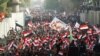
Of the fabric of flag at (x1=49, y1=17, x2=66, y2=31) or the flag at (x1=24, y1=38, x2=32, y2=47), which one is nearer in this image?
the flag at (x1=24, y1=38, x2=32, y2=47)

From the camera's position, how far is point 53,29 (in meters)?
27.8

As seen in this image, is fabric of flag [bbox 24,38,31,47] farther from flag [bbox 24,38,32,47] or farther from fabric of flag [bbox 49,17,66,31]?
fabric of flag [bbox 49,17,66,31]

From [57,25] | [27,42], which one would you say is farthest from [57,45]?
[57,25]

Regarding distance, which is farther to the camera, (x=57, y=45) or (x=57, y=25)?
(x=57, y=25)

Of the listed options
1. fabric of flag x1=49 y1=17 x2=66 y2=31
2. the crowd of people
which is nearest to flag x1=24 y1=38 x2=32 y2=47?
the crowd of people

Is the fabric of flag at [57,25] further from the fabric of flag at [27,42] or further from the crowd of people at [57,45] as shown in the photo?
the fabric of flag at [27,42]

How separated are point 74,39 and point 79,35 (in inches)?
22.3

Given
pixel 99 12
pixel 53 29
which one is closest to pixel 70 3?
pixel 99 12

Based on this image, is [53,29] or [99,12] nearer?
[53,29]

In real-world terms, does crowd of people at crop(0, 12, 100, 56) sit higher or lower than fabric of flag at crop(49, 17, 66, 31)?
lower

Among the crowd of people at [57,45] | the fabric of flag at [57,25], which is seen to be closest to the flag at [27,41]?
the crowd of people at [57,45]

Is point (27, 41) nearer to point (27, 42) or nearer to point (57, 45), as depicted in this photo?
point (27, 42)

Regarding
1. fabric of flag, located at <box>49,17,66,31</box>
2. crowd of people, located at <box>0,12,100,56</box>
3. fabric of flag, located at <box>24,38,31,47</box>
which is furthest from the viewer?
fabric of flag, located at <box>49,17,66,31</box>

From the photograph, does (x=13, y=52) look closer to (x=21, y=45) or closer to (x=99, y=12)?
(x=21, y=45)
